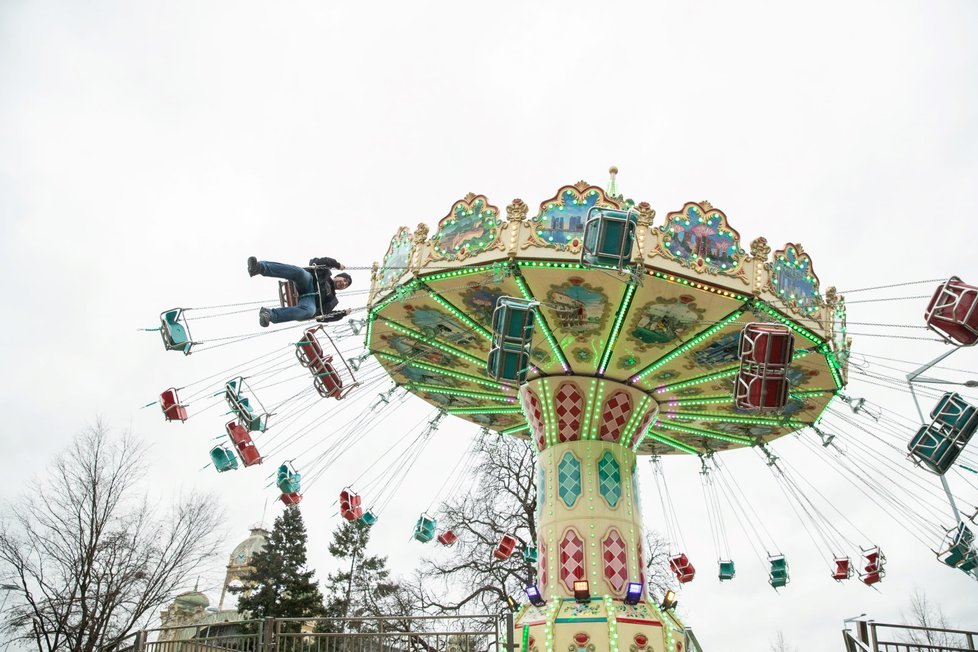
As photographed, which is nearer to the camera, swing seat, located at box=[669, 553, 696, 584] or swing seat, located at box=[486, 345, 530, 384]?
swing seat, located at box=[486, 345, 530, 384]

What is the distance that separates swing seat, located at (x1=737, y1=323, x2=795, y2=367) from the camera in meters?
9.97

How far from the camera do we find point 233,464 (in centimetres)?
1323

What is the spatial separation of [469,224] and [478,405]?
21.3ft

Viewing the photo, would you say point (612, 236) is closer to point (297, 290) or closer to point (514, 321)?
point (514, 321)

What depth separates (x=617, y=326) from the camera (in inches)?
525

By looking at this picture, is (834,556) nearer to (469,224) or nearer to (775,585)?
(775,585)

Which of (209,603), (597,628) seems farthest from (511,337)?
(209,603)

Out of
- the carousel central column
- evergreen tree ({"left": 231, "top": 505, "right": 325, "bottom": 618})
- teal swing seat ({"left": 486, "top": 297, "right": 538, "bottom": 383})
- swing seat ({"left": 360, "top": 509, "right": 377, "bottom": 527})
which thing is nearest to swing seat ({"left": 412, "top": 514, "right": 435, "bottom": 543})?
swing seat ({"left": 360, "top": 509, "right": 377, "bottom": 527})

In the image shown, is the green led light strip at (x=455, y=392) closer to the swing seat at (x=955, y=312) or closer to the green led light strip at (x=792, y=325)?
the green led light strip at (x=792, y=325)

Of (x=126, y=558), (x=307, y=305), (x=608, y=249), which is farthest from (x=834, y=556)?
(x=126, y=558)

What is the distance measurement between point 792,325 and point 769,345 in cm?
315

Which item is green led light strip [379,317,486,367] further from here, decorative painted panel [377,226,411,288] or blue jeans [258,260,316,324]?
→ blue jeans [258,260,316,324]

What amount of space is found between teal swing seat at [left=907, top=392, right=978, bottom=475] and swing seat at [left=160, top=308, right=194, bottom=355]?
10627mm

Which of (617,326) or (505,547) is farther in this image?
(505,547)
